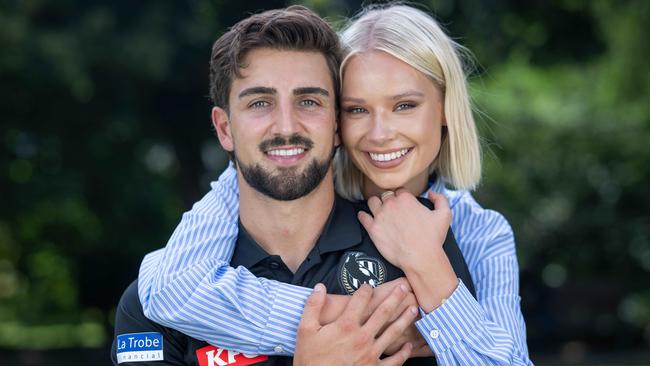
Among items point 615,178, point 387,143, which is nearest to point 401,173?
Answer: point 387,143

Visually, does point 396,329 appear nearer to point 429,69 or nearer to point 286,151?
point 286,151

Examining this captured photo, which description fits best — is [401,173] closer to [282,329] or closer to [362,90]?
[362,90]

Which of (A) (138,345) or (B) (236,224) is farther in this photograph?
(B) (236,224)

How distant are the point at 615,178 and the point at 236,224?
10.1 metres

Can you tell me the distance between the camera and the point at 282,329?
3033 millimetres

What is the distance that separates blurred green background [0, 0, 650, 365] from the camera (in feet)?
33.6

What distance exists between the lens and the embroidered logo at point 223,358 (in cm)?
313

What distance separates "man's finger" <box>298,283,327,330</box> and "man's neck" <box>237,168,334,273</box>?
253 mm

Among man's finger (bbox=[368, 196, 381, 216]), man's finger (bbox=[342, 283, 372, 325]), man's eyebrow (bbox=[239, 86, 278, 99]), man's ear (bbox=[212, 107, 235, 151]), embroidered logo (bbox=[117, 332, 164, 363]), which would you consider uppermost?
man's eyebrow (bbox=[239, 86, 278, 99])

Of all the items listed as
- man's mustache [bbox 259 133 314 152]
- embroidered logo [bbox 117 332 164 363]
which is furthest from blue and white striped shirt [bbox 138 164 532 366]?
man's mustache [bbox 259 133 314 152]

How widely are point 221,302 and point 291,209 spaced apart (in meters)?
0.43

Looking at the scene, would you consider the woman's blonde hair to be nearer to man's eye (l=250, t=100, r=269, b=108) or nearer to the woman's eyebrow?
the woman's eyebrow

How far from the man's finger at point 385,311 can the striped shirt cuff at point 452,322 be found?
93mm

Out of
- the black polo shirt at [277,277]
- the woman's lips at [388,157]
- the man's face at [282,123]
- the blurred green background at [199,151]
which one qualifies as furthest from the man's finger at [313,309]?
the blurred green background at [199,151]
